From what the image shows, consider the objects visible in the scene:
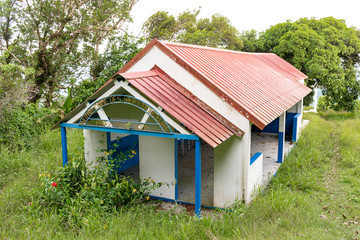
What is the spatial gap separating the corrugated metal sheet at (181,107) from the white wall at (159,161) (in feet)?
3.84

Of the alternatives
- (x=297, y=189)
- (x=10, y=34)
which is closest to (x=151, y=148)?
(x=297, y=189)

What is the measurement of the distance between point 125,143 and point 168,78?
9.37 ft

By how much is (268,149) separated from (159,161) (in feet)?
21.0

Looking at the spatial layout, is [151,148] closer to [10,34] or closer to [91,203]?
[91,203]

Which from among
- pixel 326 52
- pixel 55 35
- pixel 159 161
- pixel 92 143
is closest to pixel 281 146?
pixel 159 161

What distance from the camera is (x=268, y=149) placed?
13023mm

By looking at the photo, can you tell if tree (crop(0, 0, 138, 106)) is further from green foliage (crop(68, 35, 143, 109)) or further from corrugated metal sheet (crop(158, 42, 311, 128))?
corrugated metal sheet (crop(158, 42, 311, 128))

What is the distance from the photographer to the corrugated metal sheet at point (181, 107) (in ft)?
20.9

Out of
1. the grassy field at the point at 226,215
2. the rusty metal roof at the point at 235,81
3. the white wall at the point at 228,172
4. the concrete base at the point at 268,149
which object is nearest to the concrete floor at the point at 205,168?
the concrete base at the point at 268,149

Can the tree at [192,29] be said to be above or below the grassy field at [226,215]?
above

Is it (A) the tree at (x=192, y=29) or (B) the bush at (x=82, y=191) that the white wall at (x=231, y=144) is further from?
(A) the tree at (x=192, y=29)

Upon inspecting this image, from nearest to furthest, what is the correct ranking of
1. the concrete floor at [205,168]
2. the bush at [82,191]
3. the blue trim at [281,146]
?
the bush at [82,191], the concrete floor at [205,168], the blue trim at [281,146]

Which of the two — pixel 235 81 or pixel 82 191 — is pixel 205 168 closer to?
pixel 235 81

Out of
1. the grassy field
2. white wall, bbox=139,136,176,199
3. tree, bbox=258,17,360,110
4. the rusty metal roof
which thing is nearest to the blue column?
the grassy field
